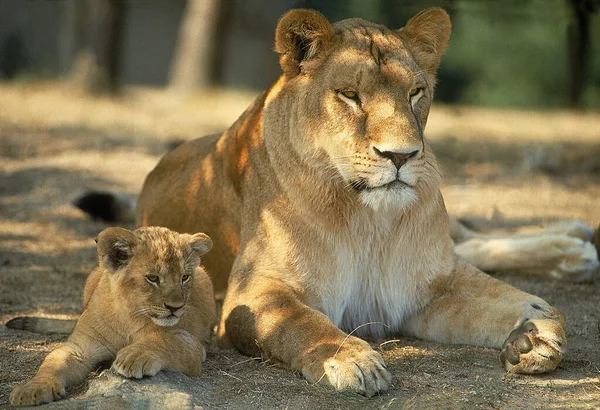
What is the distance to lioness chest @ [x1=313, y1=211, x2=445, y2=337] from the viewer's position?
4.27m

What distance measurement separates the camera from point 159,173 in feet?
18.1

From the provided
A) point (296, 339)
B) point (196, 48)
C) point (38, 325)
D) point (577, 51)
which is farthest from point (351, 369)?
point (577, 51)

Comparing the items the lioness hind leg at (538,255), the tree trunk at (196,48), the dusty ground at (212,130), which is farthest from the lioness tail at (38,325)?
the tree trunk at (196,48)

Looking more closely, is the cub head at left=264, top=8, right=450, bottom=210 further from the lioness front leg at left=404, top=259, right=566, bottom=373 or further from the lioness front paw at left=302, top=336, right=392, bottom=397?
the lioness front paw at left=302, top=336, right=392, bottom=397

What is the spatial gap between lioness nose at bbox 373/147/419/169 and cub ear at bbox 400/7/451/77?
0.71 m

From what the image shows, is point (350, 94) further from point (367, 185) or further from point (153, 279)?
point (153, 279)

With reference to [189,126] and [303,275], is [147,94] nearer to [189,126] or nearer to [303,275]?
[189,126]

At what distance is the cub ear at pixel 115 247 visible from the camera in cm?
380

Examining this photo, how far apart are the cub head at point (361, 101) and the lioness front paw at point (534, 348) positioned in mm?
710

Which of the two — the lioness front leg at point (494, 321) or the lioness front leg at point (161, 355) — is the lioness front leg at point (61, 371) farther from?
the lioness front leg at point (494, 321)

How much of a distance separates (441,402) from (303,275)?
3.20ft

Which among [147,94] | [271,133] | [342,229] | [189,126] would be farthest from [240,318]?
[147,94]

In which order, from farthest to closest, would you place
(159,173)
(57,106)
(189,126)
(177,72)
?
(177,72) → (57,106) → (189,126) → (159,173)

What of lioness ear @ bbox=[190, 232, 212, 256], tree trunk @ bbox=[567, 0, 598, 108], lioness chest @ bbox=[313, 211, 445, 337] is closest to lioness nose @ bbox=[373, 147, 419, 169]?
lioness chest @ bbox=[313, 211, 445, 337]
